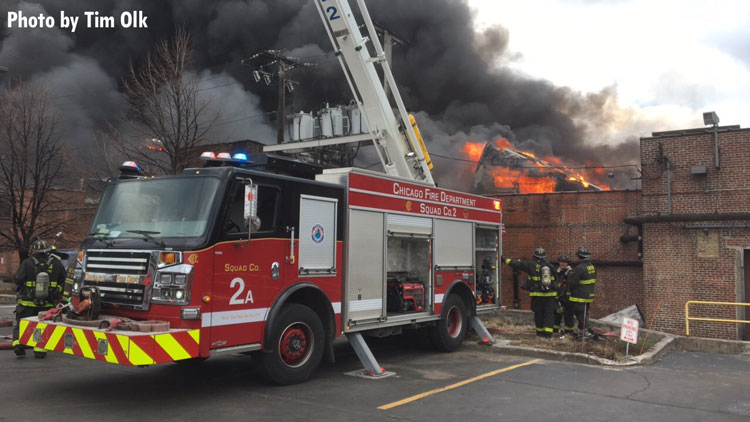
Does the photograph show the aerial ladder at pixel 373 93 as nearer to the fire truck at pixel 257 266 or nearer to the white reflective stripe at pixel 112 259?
the fire truck at pixel 257 266

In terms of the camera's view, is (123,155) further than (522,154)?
No

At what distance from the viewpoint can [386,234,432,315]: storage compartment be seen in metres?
8.50

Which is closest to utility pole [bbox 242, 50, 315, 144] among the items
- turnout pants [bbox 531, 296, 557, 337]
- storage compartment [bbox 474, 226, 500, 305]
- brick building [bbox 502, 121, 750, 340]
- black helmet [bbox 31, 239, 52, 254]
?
storage compartment [bbox 474, 226, 500, 305]

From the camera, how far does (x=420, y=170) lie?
1139cm

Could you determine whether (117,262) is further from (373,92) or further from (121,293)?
(373,92)

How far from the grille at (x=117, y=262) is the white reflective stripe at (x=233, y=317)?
0.78 metres

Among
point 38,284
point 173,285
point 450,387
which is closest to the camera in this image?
point 173,285

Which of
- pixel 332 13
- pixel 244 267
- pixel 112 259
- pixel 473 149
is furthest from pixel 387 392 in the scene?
pixel 473 149

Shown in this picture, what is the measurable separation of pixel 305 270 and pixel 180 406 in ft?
6.40

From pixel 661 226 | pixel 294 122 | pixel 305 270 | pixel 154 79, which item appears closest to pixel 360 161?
pixel 294 122

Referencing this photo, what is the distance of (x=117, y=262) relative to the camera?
5.83 metres

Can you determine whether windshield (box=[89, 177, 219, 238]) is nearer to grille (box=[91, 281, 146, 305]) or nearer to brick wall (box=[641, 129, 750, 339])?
grille (box=[91, 281, 146, 305])

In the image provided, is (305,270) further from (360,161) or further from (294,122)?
(360,161)

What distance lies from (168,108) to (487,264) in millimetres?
11071
